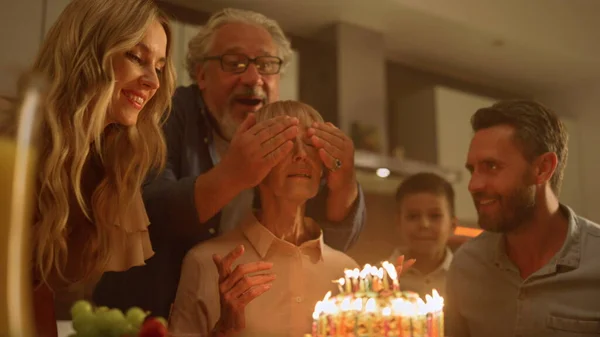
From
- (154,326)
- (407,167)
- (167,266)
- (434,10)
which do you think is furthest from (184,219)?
(434,10)

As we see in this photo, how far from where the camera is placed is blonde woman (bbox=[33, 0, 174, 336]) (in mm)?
982

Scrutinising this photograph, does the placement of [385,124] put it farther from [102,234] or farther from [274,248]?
[102,234]

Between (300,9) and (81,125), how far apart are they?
1.85 feet

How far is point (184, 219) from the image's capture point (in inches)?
45.0

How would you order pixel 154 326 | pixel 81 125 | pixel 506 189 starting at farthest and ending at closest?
pixel 506 189 → pixel 81 125 → pixel 154 326

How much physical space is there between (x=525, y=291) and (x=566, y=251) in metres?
0.12

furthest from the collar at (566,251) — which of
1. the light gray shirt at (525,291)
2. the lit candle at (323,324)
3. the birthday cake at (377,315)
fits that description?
the lit candle at (323,324)

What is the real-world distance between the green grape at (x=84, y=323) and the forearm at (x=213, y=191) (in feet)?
0.99

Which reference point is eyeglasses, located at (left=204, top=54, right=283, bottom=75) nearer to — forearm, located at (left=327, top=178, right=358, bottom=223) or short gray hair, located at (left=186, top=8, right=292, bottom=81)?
short gray hair, located at (left=186, top=8, right=292, bottom=81)

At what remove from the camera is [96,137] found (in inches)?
40.8

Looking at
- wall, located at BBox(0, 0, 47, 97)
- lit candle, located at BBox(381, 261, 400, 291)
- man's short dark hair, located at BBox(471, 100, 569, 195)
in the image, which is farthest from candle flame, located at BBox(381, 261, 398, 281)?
wall, located at BBox(0, 0, 47, 97)

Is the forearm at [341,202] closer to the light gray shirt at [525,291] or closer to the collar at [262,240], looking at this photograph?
the collar at [262,240]

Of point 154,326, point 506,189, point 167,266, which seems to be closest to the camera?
point 154,326

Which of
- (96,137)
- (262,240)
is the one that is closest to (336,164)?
(262,240)
